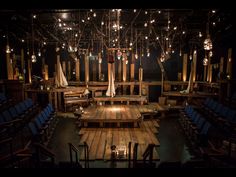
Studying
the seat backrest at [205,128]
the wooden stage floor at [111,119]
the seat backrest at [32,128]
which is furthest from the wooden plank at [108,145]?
the seat backrest at [205,128]

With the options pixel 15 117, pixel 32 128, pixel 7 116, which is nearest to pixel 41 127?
pixel 32 128

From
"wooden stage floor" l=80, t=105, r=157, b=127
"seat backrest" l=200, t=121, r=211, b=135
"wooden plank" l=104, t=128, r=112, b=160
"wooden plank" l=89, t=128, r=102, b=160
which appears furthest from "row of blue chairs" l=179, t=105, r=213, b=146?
"wooden plank" l=89, t=128, r=102, b=160

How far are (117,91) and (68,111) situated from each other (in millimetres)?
4886

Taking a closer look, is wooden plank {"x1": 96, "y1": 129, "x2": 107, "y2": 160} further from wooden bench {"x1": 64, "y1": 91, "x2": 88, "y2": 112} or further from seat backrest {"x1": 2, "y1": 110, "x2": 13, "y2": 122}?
wooden bench {"x1": 64, "y1": 91, "x2": 88, "y2": 112}

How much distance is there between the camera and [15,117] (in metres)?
8.52

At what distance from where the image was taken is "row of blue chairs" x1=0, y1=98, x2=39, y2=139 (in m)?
7.34

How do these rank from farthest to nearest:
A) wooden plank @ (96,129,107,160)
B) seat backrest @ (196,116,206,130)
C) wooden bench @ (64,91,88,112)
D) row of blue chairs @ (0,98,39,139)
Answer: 1. wooden bench @ (64,91,88,112)
2. seat backrest @ (196,116,206,130)
3. row of blue chairs @ (0,98,39,139)
4. wooden plank @ (96,129,107,160)

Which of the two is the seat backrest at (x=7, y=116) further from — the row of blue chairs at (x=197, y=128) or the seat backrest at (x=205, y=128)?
the seat backrest at (x=205, y=128)

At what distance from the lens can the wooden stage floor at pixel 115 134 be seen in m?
7.29

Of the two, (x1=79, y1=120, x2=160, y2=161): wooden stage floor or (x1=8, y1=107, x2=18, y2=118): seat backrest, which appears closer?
(x1=79, y1=120, x2=160, y2=161): wooden stage floor

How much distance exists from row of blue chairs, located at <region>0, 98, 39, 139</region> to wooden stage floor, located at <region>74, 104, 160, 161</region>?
272 centimetres

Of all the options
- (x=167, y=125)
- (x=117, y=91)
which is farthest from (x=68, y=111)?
(x=167, y=125)

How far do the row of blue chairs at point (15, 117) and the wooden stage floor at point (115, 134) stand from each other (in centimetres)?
272

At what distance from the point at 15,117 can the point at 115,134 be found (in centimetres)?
457
